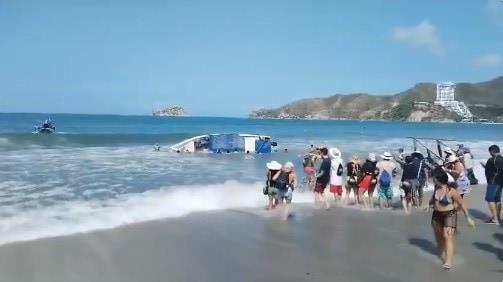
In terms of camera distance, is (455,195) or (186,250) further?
(186,250)

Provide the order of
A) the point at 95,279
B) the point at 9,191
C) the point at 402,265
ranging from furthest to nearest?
the point at 9,191 < the point at 402,265 < the point at 95,279

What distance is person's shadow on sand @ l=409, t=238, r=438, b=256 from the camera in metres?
8.18

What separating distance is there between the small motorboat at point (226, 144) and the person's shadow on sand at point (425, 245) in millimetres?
24465

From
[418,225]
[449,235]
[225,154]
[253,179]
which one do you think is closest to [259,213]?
[418,225]

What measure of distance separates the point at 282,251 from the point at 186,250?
1643mm

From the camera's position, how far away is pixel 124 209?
11.6 metres

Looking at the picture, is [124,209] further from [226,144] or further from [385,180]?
[226,144]

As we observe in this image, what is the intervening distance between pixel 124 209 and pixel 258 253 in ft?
15.6

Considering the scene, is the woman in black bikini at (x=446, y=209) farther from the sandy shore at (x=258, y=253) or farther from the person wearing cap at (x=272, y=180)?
the person wearing cap at (x=272, y=180)

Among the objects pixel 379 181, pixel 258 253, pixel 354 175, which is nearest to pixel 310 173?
pixel 354 175

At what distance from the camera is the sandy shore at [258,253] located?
7.04 metres

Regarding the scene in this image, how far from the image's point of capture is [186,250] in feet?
27.1

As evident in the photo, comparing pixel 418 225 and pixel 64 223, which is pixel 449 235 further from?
pixel 64 223

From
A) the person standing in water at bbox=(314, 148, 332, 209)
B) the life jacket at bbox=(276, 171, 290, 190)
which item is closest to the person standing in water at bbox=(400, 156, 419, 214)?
the person standing in water at bbox=(314, 148, 332, 209)
